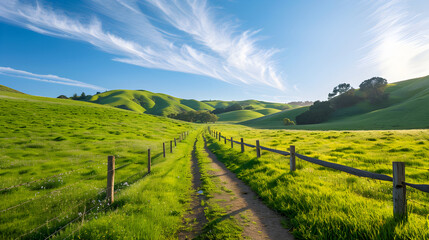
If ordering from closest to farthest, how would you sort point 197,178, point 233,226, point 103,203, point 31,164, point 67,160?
point 233,226, point 103,203, point 197,178, point 31,164, point 67,160

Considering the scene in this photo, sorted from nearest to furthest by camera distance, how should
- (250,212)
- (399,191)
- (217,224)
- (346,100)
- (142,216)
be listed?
(399,191)
(217,224)
(142,216)
(250,212)
(346,100)

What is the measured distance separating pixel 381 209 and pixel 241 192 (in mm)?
4403

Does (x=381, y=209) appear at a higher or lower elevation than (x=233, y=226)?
higher

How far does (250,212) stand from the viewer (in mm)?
5562

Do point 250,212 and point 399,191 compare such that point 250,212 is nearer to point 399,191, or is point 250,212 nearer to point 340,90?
point 399,191

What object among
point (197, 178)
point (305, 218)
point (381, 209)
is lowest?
point (197, 178)

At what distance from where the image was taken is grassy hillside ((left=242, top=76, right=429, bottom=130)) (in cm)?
4478

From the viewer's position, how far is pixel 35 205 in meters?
6.20

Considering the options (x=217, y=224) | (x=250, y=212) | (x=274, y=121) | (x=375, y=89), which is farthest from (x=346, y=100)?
(x=217, y=224)

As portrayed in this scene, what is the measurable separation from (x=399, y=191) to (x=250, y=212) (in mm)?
3695

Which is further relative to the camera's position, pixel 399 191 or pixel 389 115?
pixel 389 115

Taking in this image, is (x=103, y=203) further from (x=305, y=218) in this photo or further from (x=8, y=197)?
(x=305, y=218)

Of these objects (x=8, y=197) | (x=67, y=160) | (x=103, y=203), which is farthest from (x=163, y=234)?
(x=67, y=160)

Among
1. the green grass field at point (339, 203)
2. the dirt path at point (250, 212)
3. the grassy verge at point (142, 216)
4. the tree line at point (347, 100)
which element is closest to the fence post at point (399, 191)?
the green grass field at point (339, 203)
